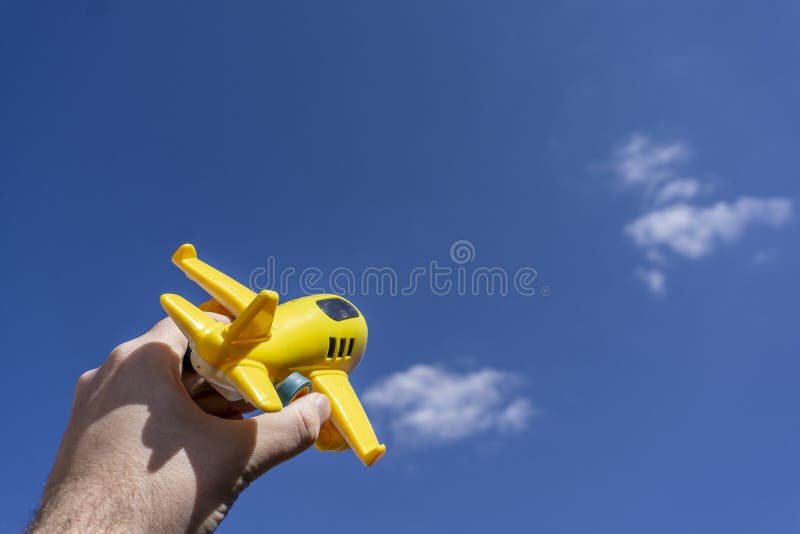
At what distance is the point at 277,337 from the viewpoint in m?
4.26

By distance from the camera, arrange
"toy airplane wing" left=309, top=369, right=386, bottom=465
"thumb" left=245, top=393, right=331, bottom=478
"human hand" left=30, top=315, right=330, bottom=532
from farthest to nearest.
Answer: "toy airplane wing" left=309, top=369, right=386, bottom=465, "thumb" left=245, top=393, right=331, bottom=478, "human hand" left=30, top=315, right=330, bottom=532

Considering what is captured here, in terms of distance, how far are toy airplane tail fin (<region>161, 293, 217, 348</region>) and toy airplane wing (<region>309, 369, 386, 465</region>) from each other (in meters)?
1.13

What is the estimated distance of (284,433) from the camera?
11.3 feet

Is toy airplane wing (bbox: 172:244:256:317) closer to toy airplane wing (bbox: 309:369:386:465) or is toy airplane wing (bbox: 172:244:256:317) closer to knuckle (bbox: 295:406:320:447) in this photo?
toy airplane wing (bbox: 309:369:386:465)

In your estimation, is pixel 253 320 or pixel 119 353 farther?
pixel 253 320

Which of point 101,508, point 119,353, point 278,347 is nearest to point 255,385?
point 278,347

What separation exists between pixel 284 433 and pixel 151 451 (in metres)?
0.78

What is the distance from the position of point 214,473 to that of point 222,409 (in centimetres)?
116

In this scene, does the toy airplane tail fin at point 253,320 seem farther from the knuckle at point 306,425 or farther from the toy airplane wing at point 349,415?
the toy airplane wing at point 349,415

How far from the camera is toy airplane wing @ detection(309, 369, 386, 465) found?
414 centimetres

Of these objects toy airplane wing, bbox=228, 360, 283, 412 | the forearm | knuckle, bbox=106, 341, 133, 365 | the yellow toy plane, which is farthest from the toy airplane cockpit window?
the forearm

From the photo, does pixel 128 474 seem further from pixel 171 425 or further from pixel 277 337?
pixel 277 337

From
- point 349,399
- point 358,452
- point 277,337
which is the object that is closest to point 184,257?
point 277,337

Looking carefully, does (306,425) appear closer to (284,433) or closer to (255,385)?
(284,433)
